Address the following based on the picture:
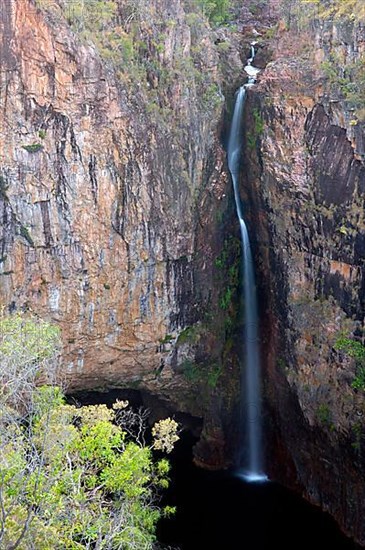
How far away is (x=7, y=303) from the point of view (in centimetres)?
1265

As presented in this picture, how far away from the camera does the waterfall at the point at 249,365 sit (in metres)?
15.5

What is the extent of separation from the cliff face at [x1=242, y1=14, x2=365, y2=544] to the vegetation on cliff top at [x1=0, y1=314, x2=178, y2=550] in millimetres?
5832

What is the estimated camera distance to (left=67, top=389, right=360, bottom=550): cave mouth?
1335cm

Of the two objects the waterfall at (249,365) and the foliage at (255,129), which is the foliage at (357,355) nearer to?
the waterfall at (249,365)

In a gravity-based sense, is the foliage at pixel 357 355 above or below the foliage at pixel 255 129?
below

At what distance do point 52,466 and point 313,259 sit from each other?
→ 331 inches

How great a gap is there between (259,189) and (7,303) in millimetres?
6565

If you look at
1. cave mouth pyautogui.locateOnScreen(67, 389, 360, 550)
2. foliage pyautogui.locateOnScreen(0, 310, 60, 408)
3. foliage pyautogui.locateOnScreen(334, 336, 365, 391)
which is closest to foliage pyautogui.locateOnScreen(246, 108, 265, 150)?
foliage pyautogui.locateOnScreen(334, 336, 365, 391)

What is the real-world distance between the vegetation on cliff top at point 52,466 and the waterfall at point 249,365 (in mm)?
7214

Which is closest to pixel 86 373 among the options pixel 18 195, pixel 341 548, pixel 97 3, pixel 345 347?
pixel 18 195

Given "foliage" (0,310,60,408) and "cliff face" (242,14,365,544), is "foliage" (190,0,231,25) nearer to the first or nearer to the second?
"cliff face" (242,14,365,544)

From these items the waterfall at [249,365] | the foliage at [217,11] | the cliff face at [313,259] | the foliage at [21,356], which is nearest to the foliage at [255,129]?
the cliff face at [313,259]

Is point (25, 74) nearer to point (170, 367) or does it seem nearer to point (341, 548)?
point (170, 367)

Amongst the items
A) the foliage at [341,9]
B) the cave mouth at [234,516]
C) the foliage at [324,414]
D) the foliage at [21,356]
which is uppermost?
the foliage at [341,9]
